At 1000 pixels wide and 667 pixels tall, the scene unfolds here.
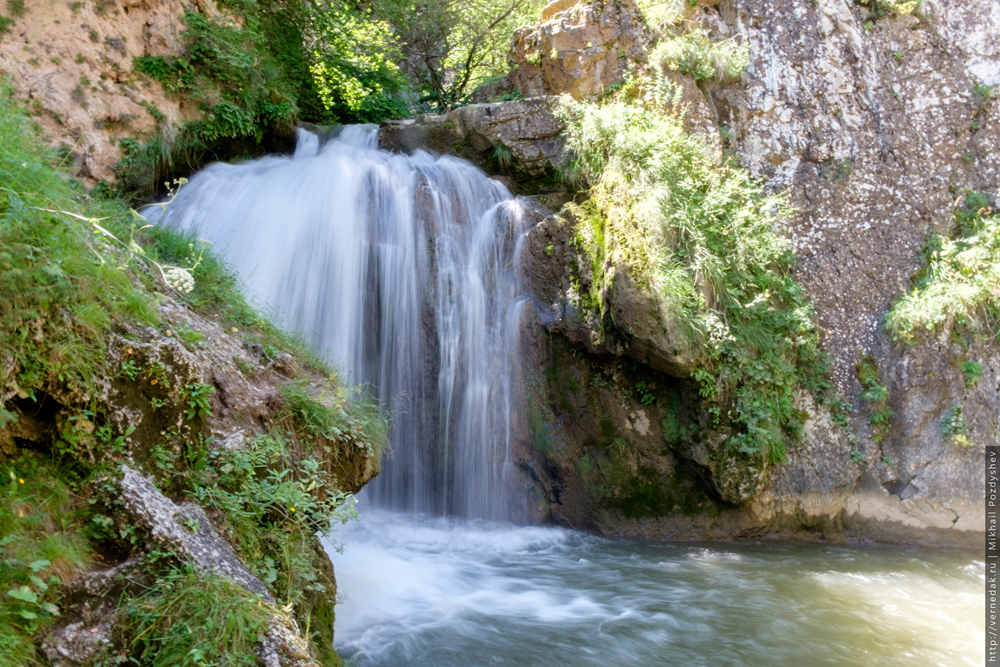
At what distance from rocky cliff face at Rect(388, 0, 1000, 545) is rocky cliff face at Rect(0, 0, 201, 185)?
455 cm

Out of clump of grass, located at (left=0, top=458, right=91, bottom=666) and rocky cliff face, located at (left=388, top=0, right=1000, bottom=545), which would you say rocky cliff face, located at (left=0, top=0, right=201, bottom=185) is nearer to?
rocky cliff face, located at (left=388, top=0, right=1000, bottom=545)

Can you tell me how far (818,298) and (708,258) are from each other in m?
1.68

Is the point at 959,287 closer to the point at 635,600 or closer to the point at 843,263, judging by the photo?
the point at 843,263

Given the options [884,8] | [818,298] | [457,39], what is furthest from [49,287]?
[457,39]

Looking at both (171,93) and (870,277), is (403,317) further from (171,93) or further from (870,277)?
(870,277)

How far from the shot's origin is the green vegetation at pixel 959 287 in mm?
7156

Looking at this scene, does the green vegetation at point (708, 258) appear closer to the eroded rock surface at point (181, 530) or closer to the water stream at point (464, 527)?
the water stream at point (464, 527)

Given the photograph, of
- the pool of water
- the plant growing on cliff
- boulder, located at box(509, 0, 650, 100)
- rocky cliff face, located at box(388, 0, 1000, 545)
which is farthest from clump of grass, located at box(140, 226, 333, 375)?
the plant growing on cliff

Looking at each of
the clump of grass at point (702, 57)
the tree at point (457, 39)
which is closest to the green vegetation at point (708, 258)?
the clump of grass at point (702, 57)

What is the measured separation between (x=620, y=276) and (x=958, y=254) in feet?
13.3

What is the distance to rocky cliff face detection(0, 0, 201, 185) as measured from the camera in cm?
680

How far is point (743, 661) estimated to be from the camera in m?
4.29

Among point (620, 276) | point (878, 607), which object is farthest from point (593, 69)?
point (878, 607)

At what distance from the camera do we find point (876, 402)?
714 cm
